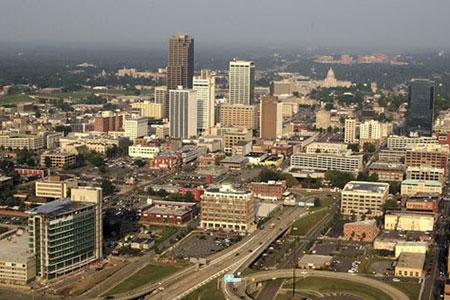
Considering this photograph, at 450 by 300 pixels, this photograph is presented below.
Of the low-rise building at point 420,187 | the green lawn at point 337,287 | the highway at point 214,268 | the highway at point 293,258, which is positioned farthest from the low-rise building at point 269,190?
the green lawn at point 337,287

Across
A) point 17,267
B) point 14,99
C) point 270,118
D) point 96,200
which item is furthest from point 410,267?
point 14,99

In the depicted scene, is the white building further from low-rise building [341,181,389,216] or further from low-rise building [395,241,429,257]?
low-rise building [395,241,429,257]

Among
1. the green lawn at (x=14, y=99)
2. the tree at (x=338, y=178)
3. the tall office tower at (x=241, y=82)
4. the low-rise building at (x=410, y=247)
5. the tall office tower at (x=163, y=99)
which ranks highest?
the tall office tower at (x=241, y=82)

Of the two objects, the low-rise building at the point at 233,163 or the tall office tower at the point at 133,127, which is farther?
the tall office tower at the point at 133,127

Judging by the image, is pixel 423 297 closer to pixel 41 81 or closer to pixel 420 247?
pixel 420 247

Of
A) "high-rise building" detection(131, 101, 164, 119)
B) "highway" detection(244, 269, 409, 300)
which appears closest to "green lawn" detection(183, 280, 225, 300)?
"highway" detection(244, 269, 409, 300)

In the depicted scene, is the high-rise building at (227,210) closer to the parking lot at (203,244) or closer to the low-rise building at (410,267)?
the parking lot at (203,244)

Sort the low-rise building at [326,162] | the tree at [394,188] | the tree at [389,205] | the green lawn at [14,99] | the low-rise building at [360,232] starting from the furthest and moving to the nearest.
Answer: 1. the green lawn at [14,99]
2. the low-rise building at [326,162]
3. the tree at [394,188]
4. the tree at [389,205]
5. the low-rise building at [360,232]

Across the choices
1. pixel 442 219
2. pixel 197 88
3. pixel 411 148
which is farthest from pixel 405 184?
pixel 197 88
